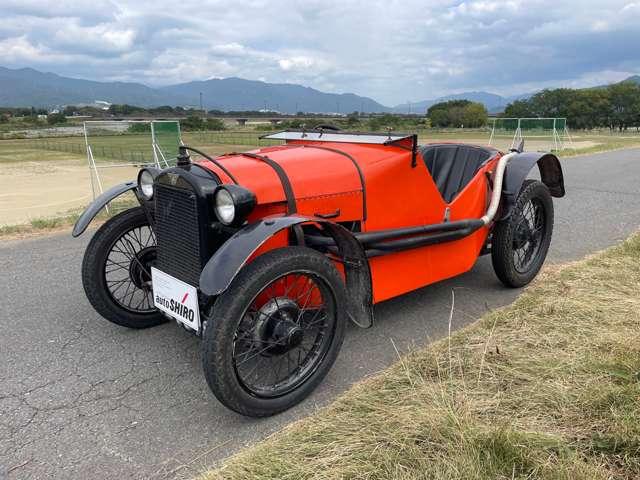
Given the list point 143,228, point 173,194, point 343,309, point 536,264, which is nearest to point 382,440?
point 343,309

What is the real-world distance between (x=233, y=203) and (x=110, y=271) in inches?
55.6

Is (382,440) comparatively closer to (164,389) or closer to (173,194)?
(164,389)

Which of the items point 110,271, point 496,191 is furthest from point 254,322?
point 496,191

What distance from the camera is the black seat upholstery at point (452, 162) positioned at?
4.55m

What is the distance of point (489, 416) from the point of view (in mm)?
2328

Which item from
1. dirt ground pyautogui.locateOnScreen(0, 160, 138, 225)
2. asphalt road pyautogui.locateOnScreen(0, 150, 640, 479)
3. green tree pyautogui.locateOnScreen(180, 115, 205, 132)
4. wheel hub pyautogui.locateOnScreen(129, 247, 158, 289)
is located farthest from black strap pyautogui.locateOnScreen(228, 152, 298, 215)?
green tree pyautogui.locateOnScreen(180, 115, 205, 132)

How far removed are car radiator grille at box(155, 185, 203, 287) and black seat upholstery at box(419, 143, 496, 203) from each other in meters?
2.45

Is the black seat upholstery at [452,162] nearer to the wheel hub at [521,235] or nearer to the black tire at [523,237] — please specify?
the black tire at [523,237]

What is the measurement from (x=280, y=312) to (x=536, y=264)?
2836 mm

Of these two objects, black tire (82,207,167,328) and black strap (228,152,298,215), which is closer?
black strap (228,152,298,215)

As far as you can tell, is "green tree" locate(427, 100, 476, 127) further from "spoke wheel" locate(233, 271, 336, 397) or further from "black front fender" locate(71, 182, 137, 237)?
"spoke wheel" locate(233, 271, 336, 397)

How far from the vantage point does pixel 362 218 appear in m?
3.22

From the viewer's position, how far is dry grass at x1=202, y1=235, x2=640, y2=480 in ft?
6.48

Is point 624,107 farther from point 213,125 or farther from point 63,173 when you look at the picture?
point 63,173
